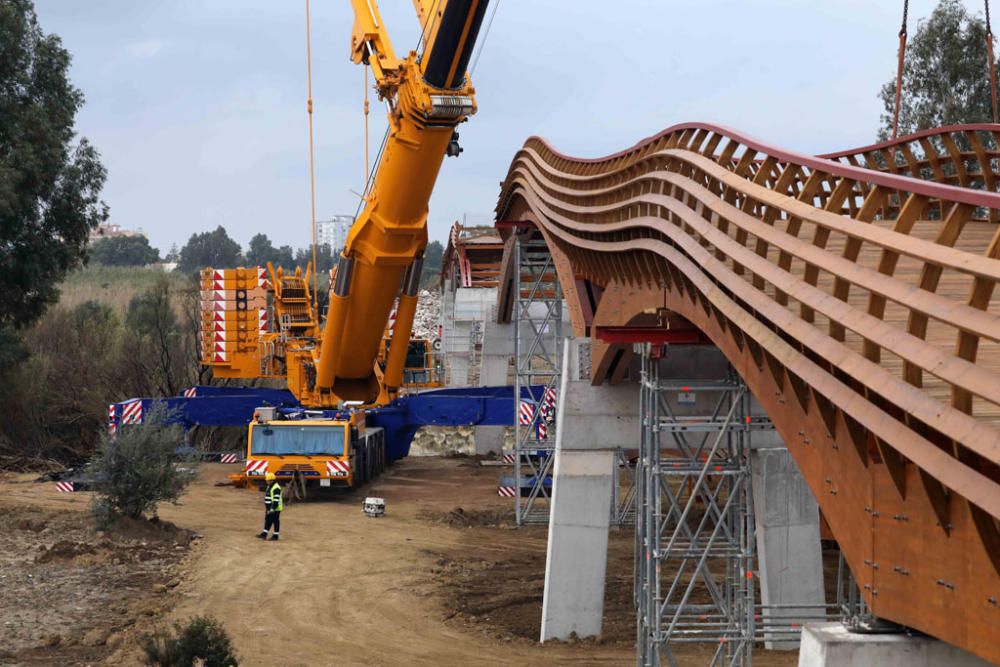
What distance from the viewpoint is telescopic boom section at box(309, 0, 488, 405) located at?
26.3 meters

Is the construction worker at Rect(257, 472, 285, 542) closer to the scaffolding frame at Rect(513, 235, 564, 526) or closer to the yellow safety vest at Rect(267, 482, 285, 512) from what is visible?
the yellow safety vest at Rect(267, 482, 285, 512)

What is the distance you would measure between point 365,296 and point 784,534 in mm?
14165

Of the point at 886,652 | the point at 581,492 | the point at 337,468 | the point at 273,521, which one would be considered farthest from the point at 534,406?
the point at 886,652

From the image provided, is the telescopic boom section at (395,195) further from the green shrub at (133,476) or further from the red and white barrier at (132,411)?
the green shrub at (133,476)

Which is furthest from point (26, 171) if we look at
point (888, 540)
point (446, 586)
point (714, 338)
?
point (888, 540)

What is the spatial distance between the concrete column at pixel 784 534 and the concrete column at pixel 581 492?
226 centimetres

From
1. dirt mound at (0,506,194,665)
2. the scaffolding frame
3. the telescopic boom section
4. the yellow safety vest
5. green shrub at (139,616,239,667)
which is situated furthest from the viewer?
the scaffolding frame

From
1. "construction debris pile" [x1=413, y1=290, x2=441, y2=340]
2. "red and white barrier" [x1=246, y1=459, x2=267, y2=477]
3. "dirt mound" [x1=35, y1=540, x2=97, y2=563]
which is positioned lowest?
"dirt mound" [x1=35, y1=540, x2=97, y2=563]

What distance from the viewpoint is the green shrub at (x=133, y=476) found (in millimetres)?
27719

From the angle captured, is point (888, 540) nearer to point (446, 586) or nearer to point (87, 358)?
point (446, 586)

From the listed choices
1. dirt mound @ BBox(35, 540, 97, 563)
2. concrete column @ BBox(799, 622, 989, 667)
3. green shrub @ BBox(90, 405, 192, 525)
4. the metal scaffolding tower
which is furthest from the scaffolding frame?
concrete column @ BBox(799, 622, 989, 667)

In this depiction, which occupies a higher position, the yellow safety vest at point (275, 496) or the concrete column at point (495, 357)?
the concrete column at point (495, 357)

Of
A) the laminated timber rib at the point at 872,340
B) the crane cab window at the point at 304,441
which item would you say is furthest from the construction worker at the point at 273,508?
the laminated timber rib at the point at 872,340

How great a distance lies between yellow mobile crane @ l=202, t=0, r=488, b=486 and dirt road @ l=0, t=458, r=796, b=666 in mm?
1639
